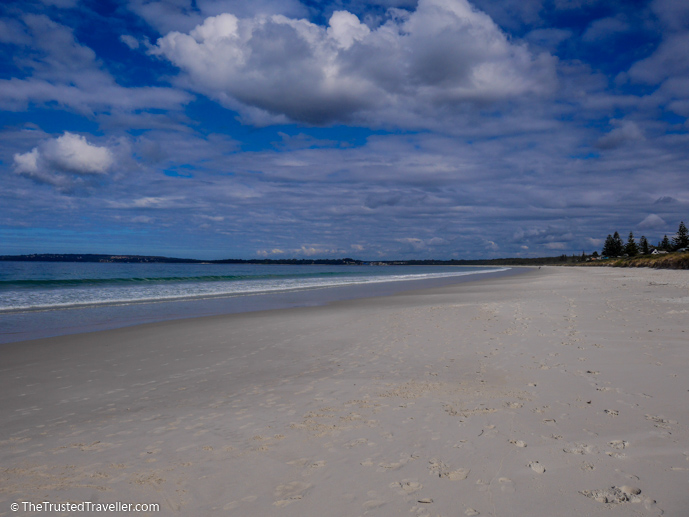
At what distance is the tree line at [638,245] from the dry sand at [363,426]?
Result: 12318 cm

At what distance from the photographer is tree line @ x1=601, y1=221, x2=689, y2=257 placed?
10731 centimetres

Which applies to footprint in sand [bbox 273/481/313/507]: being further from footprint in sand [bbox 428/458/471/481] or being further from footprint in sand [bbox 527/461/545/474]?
footprint in sand [bbox 527/461/545/474]

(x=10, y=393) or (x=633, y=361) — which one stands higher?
(x=633, y=361)

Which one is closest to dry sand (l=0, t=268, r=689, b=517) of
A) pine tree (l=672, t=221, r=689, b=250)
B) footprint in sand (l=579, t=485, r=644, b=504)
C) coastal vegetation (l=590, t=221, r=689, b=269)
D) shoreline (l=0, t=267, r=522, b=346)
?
footprint in sand (l=579, t=485, r=644, b=504)

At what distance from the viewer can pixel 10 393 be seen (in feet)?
22.9

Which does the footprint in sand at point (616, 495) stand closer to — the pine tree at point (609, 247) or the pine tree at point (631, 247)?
the pine tree at point (631, 247)

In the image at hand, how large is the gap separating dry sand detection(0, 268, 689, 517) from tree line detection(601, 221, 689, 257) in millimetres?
123184

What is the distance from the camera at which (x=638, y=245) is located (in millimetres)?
129250

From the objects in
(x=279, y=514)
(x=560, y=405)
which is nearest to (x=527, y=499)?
(x=279, y=514)

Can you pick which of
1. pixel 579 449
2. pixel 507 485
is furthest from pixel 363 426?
pixel 579 449

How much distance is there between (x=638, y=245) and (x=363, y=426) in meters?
155

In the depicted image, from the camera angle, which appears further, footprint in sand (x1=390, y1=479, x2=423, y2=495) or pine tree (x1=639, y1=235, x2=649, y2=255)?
pine tree (x1=639, y1=235, x2=649, y2=255)

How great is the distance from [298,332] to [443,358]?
5.35 m

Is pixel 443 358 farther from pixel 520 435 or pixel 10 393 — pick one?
pixel 10 393
